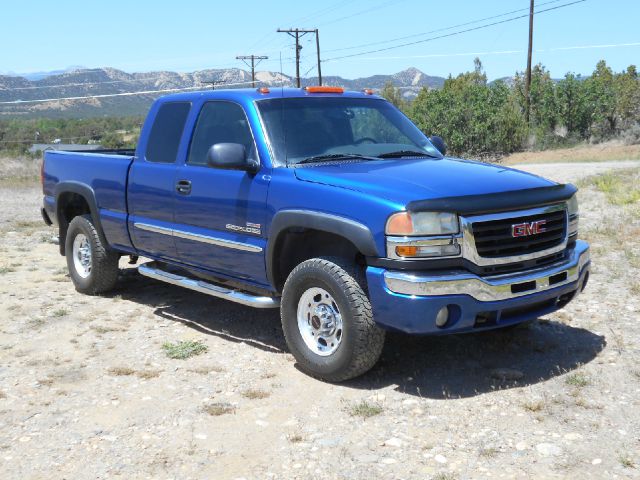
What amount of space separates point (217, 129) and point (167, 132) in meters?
0.69

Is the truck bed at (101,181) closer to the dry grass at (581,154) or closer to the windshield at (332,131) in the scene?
the windshield at (332,131)

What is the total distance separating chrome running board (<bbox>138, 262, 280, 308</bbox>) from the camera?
18.4 feet

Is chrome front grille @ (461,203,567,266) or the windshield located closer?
chrome front grille @ (461,203,567,266)

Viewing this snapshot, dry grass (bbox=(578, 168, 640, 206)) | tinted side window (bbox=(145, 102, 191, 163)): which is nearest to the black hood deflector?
tinted side window (bbox=(145, 102, 191, 163))

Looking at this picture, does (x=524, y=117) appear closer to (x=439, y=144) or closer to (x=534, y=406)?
(x=439, y=144)

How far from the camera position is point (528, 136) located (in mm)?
44219

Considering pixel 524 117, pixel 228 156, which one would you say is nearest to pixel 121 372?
pixel 228 156

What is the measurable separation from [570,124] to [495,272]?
144ft

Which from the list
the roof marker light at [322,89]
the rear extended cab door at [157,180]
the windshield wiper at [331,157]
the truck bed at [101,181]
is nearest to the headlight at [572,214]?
the windshield wiper at [331,157]

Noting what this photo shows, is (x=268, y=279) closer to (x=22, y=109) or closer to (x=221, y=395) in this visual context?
(x=221, y=395)

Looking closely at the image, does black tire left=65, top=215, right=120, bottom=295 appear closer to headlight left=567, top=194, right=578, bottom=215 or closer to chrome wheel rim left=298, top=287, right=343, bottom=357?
chrome wheel rim left=298, top=287, right=343, bottom=357

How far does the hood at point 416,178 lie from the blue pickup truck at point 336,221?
0.01 m

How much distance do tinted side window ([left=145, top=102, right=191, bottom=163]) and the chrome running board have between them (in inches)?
40.7

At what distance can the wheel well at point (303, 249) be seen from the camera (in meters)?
5.28
